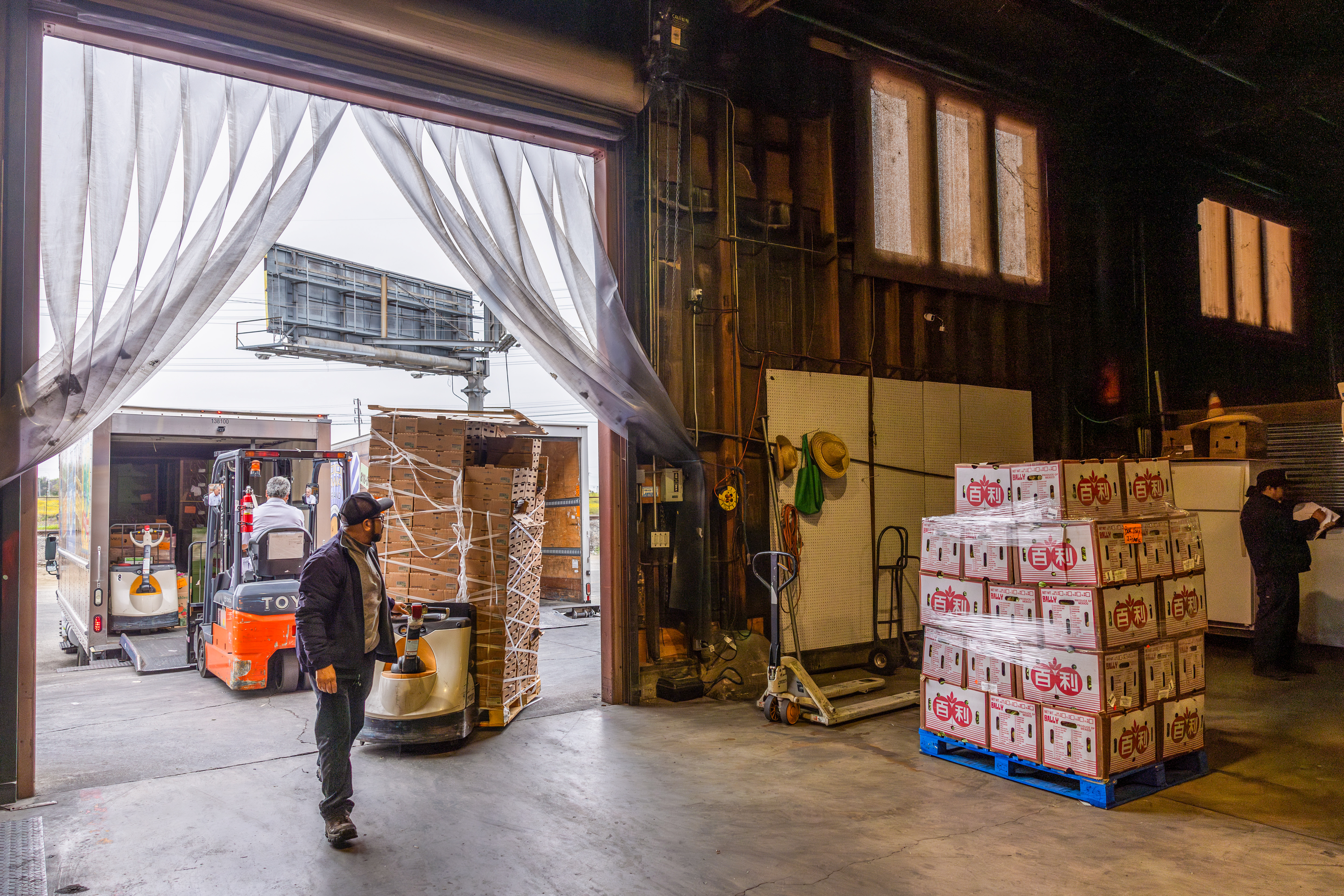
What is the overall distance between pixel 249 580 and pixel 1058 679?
7.35 m

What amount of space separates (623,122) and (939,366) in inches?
188

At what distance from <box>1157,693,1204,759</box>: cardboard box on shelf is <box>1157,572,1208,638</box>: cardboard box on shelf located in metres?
0.44

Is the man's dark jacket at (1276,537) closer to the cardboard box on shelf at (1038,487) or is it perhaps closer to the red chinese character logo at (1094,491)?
the red chinese character logo at (1094,491)

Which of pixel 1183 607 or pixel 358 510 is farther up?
pixel 358 510

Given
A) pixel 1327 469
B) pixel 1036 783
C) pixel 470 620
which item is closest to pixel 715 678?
pixel 470 620

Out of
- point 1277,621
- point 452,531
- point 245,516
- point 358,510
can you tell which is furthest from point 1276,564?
point 245,516

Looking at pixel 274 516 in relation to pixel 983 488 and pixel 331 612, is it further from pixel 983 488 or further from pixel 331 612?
pixel 983 488

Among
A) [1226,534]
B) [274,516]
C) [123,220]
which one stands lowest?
[1226,534]

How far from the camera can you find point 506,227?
262 inches

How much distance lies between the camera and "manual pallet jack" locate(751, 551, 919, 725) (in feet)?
21.0

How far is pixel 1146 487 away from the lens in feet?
17.7

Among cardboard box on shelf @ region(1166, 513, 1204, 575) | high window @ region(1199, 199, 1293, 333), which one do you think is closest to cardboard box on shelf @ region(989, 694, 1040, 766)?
cardboard box on shelf @ region(1166, 513, 1204, 575)

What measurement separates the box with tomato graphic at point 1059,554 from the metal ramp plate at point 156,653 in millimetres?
8945

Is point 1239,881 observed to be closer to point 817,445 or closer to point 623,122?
point 817,445
